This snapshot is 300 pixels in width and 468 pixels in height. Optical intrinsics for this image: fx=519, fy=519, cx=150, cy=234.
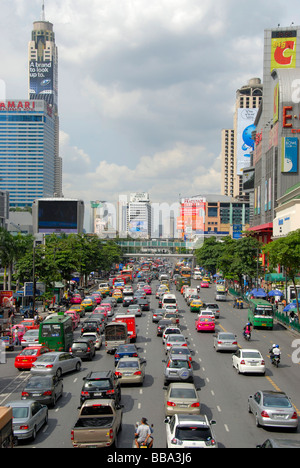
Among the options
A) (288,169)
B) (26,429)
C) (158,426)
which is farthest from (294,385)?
(288,169)

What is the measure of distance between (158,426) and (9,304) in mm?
31636

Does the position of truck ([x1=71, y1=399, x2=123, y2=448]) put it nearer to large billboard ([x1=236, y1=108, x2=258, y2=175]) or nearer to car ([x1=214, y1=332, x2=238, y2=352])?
car ([x1=214, y1=332, x2=238, y2=352])

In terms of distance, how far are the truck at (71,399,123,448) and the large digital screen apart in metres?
89.6

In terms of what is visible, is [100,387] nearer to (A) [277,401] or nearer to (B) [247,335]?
(A) [277,401]

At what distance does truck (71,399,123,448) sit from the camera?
48.1 feet

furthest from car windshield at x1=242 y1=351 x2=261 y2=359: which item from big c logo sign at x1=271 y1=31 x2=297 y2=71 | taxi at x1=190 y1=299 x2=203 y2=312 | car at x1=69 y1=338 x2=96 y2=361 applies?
big c logo sign at x1=271 y1=31 x2=297 y2=71

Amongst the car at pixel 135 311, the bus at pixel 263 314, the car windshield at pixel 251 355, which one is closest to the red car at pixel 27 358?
the car windshield at pixel 251 355

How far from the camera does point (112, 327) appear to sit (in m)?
32.8

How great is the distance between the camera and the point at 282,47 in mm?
105250

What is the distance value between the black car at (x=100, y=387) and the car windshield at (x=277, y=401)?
18.6ft

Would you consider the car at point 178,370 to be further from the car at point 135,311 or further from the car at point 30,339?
the car at point 135,311

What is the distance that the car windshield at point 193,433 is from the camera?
14.0 meters
